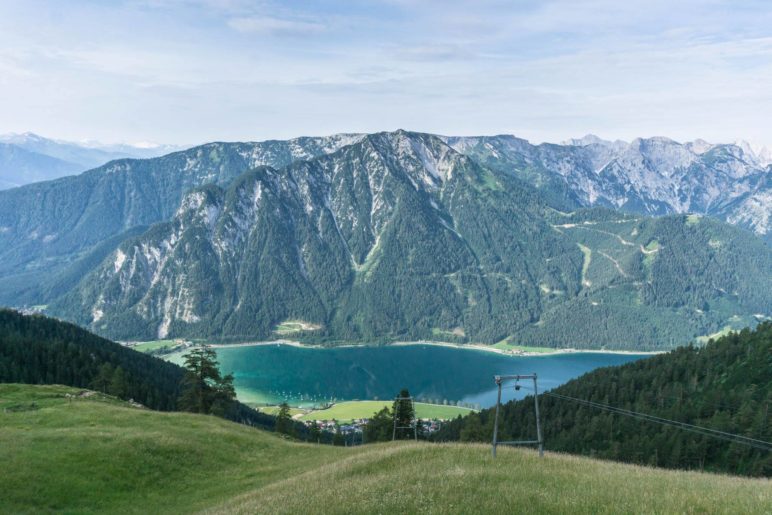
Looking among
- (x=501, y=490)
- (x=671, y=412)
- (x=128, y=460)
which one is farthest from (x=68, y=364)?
(x=671, y=412)

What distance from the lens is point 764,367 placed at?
117375 mm

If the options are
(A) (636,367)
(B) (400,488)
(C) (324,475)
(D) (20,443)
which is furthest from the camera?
(A) (636,367)

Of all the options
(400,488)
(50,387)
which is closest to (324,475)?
(400,488)

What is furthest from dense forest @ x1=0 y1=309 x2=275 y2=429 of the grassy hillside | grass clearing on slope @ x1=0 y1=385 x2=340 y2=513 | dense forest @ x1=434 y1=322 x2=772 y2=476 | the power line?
the power line

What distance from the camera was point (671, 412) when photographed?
110000 millimetres

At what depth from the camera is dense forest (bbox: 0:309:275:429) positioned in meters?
102

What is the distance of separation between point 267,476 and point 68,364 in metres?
102

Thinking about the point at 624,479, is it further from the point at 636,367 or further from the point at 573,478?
the point at 636,367

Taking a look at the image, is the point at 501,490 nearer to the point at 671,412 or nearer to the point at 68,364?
the point at 671,412

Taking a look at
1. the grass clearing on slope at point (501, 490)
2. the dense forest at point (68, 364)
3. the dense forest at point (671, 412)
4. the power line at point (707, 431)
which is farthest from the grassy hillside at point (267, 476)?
the dense forest at point (671, 412)

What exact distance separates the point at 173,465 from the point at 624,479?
31513mm

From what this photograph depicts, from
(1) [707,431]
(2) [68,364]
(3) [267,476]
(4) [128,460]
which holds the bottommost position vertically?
(1) [707,431]

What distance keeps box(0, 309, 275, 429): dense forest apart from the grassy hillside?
49945 mm

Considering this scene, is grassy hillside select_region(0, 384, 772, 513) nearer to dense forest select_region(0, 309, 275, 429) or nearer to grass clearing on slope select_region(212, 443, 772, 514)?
grass clearing on slope select_region(212, 443, 772, 514)
